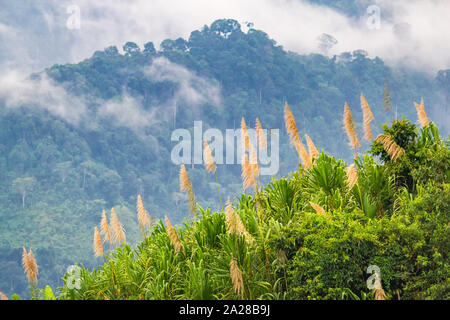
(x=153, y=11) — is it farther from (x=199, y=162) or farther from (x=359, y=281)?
(x=359, y=281)

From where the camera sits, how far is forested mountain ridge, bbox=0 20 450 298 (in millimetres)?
82750

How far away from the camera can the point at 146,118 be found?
110m

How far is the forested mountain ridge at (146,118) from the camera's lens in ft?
271

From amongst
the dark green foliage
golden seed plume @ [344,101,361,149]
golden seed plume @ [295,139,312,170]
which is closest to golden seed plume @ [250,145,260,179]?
the dark green foliage

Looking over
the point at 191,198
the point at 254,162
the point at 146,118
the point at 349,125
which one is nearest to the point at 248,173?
the point at 254,162

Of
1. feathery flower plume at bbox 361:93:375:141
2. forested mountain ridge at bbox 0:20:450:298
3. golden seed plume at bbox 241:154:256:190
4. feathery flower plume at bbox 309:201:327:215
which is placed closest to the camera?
feathery flower plume at bbox 309:201:327:215

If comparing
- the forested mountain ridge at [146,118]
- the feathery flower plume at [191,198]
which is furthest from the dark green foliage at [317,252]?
the forested mountain ridge at [146,118]

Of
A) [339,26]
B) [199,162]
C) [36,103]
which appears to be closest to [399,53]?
[339,26]

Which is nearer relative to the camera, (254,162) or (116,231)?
(254,162)

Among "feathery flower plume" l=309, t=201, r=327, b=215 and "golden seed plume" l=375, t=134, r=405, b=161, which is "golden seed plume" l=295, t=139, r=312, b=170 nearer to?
"golden seed plume" l=375, t=134, r=405, b=161

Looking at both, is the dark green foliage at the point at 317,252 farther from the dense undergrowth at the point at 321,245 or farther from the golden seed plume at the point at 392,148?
the golden seed plume at the point at 392,148

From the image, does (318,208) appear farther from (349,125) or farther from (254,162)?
(349,125)
